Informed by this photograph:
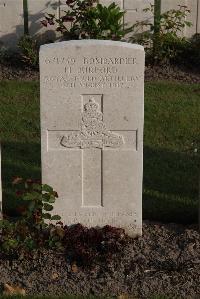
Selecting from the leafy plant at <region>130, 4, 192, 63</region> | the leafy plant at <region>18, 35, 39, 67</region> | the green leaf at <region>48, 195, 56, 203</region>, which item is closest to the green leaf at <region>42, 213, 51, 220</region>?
the green leaf at <region>48, 195, 56, 203</region>

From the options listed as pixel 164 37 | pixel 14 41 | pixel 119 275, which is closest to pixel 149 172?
pixel 119 275

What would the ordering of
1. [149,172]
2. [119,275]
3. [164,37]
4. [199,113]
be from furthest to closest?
[164,37], [199,113], [149,172], [119,275]

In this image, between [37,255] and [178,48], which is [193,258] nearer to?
[37,255]

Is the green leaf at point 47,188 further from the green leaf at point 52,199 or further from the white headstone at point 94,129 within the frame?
the white headstone at point 94,129

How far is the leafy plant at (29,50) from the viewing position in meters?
10.0

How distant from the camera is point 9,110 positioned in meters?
8.73

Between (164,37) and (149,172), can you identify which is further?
(164,37)

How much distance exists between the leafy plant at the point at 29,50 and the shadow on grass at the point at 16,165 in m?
2.53

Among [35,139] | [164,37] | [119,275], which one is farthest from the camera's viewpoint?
[164,37]

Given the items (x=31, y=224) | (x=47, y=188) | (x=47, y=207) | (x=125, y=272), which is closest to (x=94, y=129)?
(x=47, y=188)

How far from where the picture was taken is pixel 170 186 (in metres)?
6.63

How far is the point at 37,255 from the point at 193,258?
3.89 feet

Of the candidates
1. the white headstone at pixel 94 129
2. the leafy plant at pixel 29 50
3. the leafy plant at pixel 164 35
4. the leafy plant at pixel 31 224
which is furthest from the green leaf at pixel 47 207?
the leafy plant at pixel 164 35

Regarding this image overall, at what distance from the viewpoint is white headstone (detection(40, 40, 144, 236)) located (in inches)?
201
